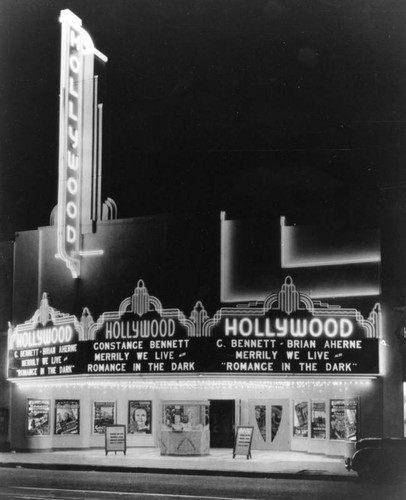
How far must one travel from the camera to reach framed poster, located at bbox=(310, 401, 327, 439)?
2436 cm

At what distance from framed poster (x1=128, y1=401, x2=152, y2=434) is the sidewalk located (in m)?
1.40

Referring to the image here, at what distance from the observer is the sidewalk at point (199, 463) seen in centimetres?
1917

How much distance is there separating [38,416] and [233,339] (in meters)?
8.62

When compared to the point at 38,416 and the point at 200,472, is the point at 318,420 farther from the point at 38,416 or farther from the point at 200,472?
the point at 38,416

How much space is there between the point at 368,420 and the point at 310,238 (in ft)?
17.2

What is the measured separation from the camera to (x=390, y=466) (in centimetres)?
1695

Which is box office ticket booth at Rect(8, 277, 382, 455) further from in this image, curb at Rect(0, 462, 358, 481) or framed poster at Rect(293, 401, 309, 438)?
curb at Rect(0, 462, 358, 481)

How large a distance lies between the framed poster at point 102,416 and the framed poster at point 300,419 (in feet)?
20.9

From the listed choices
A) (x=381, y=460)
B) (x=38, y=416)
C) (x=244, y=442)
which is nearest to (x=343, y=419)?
(x=244, y=442)

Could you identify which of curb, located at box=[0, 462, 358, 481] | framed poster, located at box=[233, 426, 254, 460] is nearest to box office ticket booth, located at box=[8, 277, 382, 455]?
framed poster, located at box=[233, 426, 254, 460]

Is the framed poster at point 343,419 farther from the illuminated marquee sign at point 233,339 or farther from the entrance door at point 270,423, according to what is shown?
A: the entrance door at point 270,423

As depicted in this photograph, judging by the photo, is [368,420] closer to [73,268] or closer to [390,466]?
[390,466]

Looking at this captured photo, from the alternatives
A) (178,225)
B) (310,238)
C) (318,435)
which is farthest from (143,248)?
(318,435)

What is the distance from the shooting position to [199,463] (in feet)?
70.5
